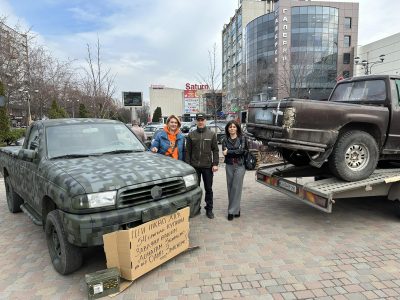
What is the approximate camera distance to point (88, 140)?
14.6 ft

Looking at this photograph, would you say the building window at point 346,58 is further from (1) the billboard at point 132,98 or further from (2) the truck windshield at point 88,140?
(2) the truck windshield at point 88,140

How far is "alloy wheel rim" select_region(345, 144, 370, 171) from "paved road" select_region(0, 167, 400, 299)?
98cm

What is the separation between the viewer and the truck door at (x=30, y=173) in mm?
4133

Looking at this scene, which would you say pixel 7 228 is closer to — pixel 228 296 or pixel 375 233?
pixel 228 296

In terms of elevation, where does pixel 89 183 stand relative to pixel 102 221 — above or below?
above

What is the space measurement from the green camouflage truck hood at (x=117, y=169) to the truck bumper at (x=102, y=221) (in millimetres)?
263

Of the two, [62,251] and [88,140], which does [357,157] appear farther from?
[62,251]

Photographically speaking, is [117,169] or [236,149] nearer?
[117,169]

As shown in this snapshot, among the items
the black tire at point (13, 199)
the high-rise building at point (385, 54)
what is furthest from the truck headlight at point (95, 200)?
the high-rise building at point (385, 54)

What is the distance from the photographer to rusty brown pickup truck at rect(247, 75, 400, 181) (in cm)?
457

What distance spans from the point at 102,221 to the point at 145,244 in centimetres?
58

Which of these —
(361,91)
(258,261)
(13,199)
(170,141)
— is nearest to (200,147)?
(170,141)

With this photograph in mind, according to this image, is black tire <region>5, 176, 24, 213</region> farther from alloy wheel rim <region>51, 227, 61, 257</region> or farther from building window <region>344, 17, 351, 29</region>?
building window <region>344, 17, 351, 29</region>

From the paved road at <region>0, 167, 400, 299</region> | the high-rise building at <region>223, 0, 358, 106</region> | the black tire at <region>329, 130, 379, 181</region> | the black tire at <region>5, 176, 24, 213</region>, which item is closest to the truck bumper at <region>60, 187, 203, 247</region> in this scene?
the paved road at <region>0, 167, 400, 299</region>
